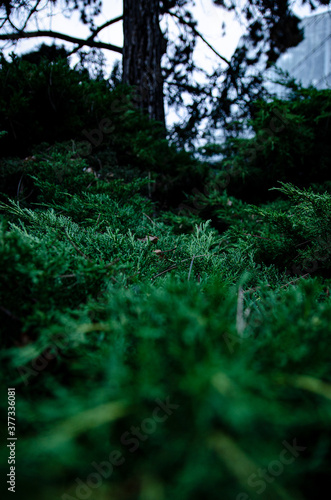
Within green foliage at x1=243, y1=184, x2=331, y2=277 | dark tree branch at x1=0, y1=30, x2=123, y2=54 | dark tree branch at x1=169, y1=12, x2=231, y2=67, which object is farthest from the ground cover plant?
dark tree branch at x1=169, y1=12, x2=231, y2=67

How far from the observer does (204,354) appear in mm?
662

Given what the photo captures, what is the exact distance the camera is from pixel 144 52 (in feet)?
15.6

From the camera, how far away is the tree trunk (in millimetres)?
4699

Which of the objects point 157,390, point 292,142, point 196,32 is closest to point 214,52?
point 196,32

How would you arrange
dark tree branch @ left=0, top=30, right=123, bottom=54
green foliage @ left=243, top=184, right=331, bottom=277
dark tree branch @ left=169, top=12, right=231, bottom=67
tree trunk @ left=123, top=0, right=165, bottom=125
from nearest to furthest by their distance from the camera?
green foliage @ left=243, top=184, right=331, bottom=277 < tree trunk @ left=123, top=0, right=165, bottom=125 < dark tree branch @ left=0, top=30, right=123, bottom=54 < dark tree branch @ left=169, top=12, right=231, bottom=67

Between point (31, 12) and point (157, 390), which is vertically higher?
point (31, 12)

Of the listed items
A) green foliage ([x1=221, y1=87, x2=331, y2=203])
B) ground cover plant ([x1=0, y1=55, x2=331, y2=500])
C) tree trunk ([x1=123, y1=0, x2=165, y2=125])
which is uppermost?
tree trunk ([x1=123, y1=0, x2=165, y2=125])

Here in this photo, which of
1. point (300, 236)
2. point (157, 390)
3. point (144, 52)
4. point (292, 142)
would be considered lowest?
point (157, 390)

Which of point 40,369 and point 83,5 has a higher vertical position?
point 83,5

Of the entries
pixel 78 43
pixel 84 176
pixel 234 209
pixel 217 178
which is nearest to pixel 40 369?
pixel 84 176

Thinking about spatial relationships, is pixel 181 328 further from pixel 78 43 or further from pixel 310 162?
pixel 78 43

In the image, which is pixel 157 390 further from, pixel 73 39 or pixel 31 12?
pixel 73 39

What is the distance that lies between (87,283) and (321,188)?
8.91 ft

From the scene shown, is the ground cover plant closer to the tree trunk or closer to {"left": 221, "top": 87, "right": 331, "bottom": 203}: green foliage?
{"left": 221, "top": 87, "right": 331, "bottom": 203}: green foliage
